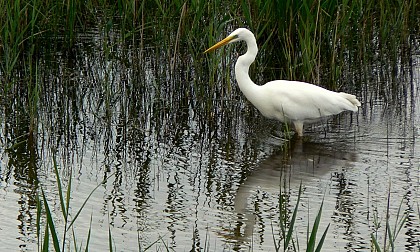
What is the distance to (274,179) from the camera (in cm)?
599

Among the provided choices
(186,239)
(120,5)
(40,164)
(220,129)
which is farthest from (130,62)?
(186,239)

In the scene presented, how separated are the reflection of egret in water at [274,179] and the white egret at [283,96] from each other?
Result: 0.28m

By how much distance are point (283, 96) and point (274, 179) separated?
959 mm

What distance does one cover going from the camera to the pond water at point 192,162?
483 cm

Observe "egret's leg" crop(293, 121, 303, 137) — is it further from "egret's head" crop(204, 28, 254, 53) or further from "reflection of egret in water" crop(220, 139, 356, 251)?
"egret's head" crop(204, 28, 254, 53)

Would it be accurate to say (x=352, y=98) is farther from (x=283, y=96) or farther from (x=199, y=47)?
(x=199, y=47)

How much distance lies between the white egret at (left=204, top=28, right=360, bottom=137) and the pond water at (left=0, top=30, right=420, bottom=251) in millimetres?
241

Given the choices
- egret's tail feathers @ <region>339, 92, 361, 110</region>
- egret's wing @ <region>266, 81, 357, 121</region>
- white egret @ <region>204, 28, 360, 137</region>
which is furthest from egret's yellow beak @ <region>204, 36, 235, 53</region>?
egret's tail feathers @ <region>339, 92, 361, 110</region>

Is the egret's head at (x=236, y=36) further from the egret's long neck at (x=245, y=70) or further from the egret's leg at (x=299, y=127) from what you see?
the egret's leg at (x=299, y=127)

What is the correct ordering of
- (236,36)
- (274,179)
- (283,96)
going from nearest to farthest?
(274,179) < (283,96) < (236,36)

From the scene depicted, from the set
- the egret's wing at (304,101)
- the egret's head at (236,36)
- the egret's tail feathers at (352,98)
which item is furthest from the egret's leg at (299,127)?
the egret's head at (236,36)

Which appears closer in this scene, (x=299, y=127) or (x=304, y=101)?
(x=304, y=101)

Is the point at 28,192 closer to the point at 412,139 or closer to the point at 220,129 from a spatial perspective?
the point at 220,129

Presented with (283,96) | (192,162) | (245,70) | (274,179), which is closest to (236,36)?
(245,70)
